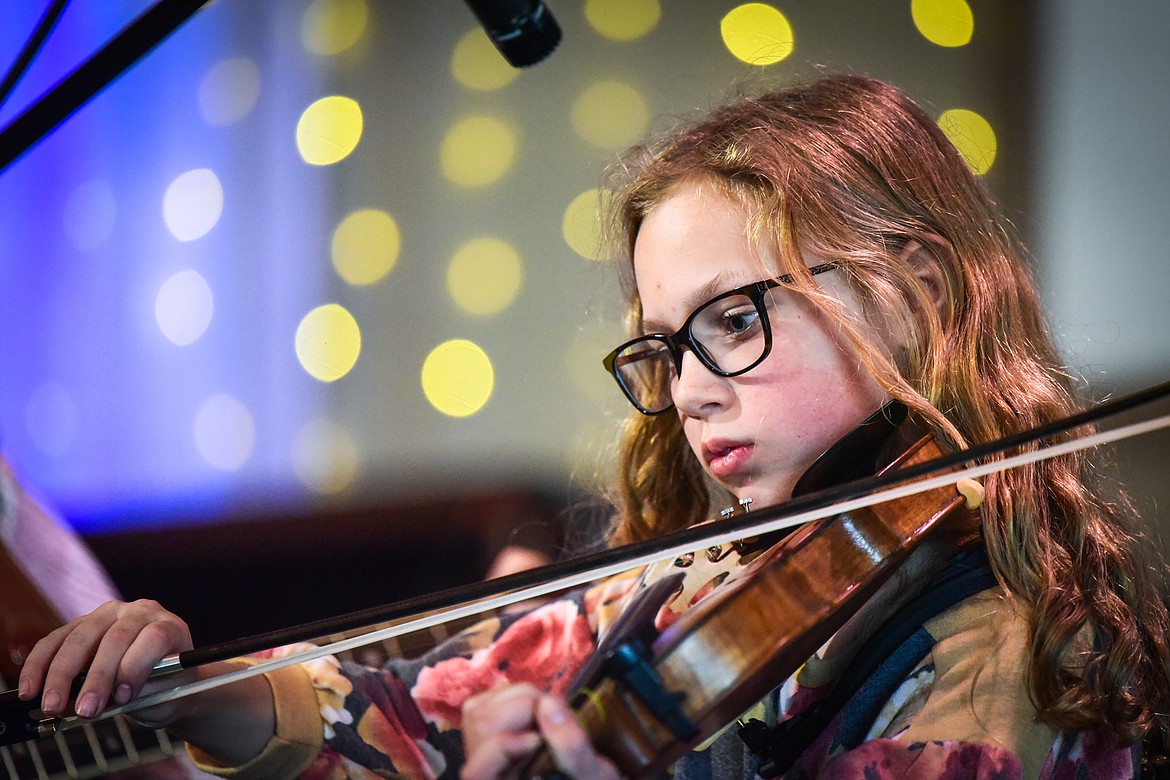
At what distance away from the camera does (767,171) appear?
1.96 ft

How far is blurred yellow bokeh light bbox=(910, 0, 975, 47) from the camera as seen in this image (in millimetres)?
1042

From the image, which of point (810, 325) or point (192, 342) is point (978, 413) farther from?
point (192, 342)

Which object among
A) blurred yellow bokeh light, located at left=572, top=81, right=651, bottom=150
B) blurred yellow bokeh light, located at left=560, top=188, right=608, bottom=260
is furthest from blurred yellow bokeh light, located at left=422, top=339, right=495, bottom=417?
blurred yellow bokeh light, located at left=572, top=81, right=651, bottom=150

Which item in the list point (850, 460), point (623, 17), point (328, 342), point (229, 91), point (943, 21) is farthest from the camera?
point (229, 91)

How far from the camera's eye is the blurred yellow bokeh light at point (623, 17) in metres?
1.23

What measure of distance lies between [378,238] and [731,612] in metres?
1.24

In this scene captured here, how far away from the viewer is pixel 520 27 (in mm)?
392

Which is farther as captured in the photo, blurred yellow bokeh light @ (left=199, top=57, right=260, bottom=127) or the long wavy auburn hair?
blurred yellow bokeh light @ (left=199, top=57, right=260, bottom=127)

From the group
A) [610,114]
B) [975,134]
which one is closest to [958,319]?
[975,134]

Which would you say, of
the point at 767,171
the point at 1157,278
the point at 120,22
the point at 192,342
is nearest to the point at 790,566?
the point at 767,171

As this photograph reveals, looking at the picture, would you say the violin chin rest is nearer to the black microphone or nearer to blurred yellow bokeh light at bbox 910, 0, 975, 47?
the black microphone

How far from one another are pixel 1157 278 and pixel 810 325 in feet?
1.86

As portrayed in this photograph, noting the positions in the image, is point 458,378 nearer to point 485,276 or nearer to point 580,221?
point 485,276

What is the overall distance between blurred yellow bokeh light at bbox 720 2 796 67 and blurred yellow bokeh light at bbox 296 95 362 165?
0.70m
